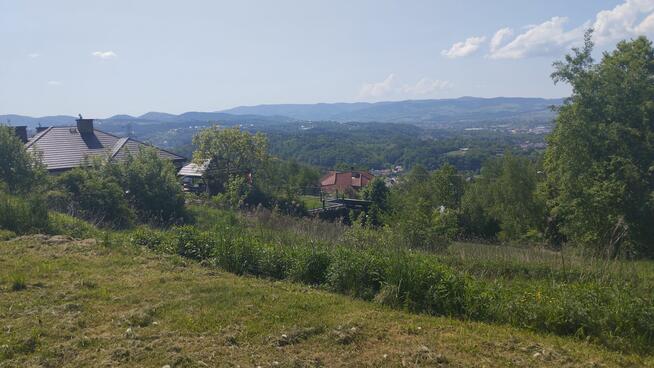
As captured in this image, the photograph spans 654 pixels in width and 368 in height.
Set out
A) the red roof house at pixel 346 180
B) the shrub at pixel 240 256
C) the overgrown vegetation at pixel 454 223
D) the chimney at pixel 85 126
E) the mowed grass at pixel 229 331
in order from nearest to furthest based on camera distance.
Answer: the mowed grass at pixel 229 331, the overgrown vegetation at pixel 454 223, the shrub at pixel 240 256, the chimney at pixel 85 126, the red roof house at pixel 346 180

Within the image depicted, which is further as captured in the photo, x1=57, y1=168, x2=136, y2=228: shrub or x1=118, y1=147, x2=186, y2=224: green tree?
x1=118, y1=147, x2=186, y2=224: green tree

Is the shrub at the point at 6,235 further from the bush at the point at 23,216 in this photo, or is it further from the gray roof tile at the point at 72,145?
the gray roof tile at the point at 72,145

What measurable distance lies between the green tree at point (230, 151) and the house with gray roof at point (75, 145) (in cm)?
475

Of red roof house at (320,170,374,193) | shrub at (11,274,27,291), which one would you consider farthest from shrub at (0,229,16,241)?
red roof house at (320,170,374,193)

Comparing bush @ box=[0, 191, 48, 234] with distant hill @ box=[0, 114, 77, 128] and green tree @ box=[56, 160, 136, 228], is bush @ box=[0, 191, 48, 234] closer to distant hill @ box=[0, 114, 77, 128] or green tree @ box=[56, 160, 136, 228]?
green tree @ box=[56, 160, 136, 228]

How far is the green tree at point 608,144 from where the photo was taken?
2005 centimetres

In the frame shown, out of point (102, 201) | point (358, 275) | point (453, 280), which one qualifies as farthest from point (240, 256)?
point (102, 201)

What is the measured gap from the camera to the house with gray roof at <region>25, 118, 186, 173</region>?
27.2 m

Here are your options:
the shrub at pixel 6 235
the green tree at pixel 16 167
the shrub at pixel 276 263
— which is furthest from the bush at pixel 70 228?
the green tree at pixel 16 167

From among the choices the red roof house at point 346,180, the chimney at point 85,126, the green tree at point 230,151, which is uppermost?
the chimney at point 85,126

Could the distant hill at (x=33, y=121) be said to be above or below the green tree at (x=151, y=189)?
above

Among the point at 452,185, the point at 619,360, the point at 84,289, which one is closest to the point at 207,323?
the point at 84,289

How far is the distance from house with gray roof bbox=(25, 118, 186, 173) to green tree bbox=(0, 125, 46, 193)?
796cm

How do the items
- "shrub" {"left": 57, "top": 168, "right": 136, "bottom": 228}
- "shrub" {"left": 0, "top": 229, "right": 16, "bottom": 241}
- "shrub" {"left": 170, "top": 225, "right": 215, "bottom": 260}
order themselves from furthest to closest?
"shrub" {"left": 57, "top": 168, "right": 136, "bottom": 228} → "shrub" {"left": 0, "top": 229, "right": 16, "bottom": 241} → "shrub" {"left": 170, "top": 225, "right": 215, "bottom": 260}
